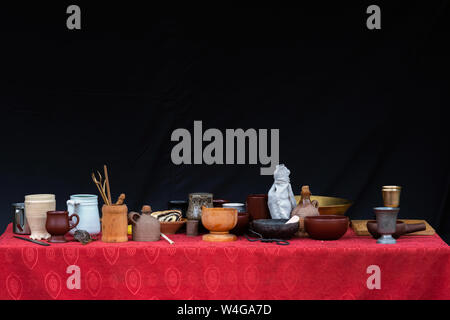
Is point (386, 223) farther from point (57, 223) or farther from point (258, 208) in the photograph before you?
point (57, 223)

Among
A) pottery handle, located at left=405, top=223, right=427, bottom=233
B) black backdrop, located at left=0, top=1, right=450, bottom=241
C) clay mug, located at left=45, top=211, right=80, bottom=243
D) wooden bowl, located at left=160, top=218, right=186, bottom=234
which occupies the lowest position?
wooden bowl, located at left=160, top=218, right=186, bottom=234

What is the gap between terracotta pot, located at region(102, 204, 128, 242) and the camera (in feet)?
8.27

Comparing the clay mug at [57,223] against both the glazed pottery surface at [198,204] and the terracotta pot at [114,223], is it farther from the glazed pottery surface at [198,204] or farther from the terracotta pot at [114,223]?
the glazed pottery surface at [198,204]

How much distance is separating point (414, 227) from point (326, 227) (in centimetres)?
44

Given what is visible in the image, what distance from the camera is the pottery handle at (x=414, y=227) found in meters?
2.59

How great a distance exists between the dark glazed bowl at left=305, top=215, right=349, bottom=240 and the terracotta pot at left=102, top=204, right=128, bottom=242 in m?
0.85

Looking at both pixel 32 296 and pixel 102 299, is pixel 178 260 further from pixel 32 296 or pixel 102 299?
pixel 32 296

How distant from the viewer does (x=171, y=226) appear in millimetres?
2740

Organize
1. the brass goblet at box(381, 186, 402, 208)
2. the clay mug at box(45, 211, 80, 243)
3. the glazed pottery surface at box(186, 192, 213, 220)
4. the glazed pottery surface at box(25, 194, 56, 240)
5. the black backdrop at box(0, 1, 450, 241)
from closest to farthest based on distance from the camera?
the clay mug at box(45, 211, 80, 243) → the glazed pottery surface at box(25, 194, 56, 240) → the glazed pottery surface at box(186, 192, 213, 220) → the brass goblet at box(381, 186, 402, 208) → the black backdrop at box(0, 1, 450, 241)

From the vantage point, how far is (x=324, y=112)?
381cm

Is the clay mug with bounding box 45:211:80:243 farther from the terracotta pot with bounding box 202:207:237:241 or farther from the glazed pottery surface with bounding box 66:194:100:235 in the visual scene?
the terracotta pot with bounding box 202:207:237:241

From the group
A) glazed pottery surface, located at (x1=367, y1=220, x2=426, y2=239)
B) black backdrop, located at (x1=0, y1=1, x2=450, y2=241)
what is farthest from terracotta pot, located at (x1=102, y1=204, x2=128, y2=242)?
black backdrop, located at (x1=0, y1=1, x2=450, y2=241)

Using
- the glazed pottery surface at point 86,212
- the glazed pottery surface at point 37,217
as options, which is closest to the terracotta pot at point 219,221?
the glazed pottery surface at point 86,212

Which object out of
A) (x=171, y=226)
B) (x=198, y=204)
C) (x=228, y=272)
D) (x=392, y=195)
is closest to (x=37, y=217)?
(x=171, y=226)
